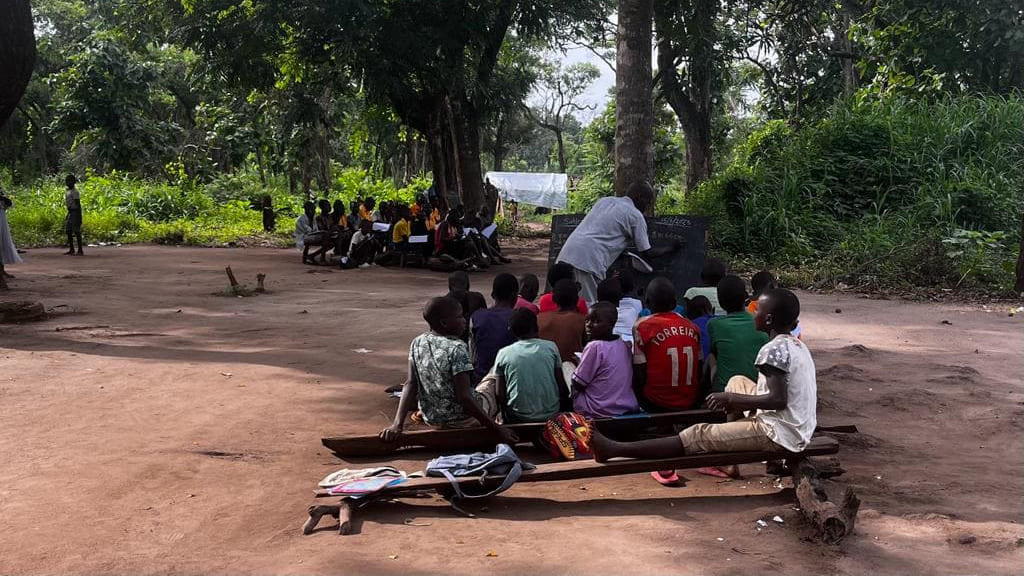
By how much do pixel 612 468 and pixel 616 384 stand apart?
2.93ft

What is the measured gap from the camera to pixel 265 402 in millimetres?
6570

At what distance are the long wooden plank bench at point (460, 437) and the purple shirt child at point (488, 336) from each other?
788 mm

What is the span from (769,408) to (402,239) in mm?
12371

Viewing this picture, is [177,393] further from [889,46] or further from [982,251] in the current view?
[889,46]

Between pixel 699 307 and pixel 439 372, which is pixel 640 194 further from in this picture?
pixel 439 372

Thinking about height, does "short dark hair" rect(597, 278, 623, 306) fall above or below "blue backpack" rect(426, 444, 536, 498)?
above

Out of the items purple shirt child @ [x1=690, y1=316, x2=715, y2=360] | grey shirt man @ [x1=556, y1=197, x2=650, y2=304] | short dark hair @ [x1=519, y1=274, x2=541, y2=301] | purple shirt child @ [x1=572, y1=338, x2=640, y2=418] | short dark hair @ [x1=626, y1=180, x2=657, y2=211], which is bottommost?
purple shirt child @ [x1=572, y1=338, x2=640, y2=418]

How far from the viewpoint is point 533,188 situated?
33.7m

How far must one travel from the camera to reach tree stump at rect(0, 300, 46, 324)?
31.7 feet

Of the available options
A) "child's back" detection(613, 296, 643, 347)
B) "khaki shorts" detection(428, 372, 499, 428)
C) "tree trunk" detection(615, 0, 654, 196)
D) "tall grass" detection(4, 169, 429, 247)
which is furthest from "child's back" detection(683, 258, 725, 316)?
"tall grass" detection(4, 169, 429, 247)

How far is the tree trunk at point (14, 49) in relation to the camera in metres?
9.48

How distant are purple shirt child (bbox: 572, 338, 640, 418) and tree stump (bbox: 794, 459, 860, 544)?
1.32 m

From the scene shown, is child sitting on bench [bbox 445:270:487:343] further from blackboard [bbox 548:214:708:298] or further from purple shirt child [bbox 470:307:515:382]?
blackboard [bbox 548:214:708:298]

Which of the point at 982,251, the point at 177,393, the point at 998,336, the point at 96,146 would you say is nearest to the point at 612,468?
the point at 177,393
